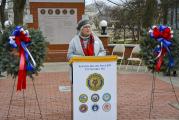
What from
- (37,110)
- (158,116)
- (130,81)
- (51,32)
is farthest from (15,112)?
(51,32)

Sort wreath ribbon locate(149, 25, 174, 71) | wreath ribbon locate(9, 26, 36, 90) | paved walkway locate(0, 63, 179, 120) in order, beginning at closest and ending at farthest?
wreath ribbon locate(9, 26, 36, 90) → wreath ribbon locate(149, 25, 174, 71) → paved walkway locate(0, 63, 179, 120)

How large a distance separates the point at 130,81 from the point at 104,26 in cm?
647

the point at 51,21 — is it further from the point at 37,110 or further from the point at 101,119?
the point at 101,119

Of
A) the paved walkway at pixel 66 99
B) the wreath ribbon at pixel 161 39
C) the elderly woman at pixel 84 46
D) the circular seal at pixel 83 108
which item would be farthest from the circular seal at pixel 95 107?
the wreath ribbon at pixel 161 39

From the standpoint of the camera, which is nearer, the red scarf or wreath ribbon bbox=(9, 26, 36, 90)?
the red scarf

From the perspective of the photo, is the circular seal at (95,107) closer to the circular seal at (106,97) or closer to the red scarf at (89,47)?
the circular seal at (106,97)

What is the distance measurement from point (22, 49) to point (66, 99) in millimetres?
2809

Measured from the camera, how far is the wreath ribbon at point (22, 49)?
729cm

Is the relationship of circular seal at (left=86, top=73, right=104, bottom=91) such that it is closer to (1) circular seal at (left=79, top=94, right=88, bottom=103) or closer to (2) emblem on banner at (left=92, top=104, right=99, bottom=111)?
(1) circular seal at (left=79, top=94, right=88, bottom=103)

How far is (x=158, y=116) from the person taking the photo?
319 inches

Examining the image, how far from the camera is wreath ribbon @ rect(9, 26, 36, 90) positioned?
7285 mm

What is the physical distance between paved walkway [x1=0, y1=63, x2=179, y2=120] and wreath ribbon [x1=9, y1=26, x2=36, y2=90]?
1.04 m

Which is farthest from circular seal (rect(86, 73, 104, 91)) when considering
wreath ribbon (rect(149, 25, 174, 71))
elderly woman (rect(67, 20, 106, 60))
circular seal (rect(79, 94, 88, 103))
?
wreath ribbon (rect(149, 25, 174, 71))

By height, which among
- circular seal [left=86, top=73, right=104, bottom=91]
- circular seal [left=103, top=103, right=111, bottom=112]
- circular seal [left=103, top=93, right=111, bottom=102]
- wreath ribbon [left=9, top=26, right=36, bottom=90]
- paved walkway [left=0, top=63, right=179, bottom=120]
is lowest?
paved walkway [left=0, top=63, right=179, bottom=120]
